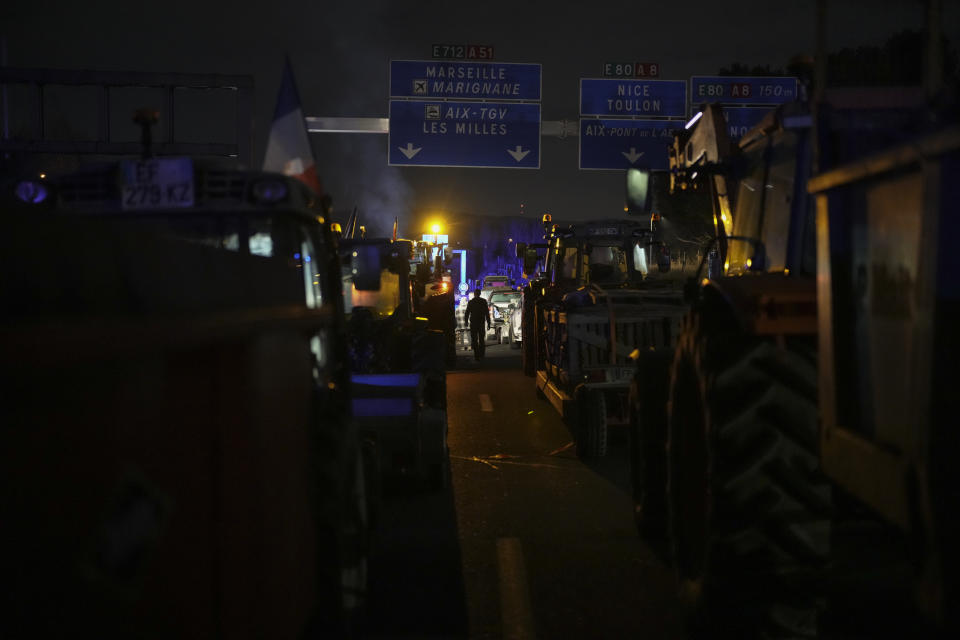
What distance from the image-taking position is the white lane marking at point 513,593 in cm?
516

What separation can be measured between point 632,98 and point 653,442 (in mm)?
15918

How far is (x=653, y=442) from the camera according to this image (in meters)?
6.62

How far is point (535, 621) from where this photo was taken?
5.28m

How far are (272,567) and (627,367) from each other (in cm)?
763

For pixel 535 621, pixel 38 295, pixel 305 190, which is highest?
pixel 305 190

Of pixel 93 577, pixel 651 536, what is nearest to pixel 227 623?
pixel 93 577

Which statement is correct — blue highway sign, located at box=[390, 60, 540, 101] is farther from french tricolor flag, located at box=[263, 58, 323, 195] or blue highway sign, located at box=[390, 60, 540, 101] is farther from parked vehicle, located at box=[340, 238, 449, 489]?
french tricolor flag, located at box=[263, 58, 323, 195]

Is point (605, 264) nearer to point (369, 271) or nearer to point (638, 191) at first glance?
point (638, 191)

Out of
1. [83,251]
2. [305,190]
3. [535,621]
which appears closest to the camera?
[83,251]

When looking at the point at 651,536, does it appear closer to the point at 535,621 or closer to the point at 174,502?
the point at 535,621

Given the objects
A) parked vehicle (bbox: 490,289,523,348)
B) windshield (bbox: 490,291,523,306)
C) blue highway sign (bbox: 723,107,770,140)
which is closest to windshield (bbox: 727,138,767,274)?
blue highway sign (bbox: 723,107,770,140)

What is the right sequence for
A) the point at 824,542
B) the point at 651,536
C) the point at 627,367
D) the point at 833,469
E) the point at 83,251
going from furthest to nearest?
the point at 627,367 < the point at 651,536 < the point at 824,542 < the point at 833,469 < the point at 83,251

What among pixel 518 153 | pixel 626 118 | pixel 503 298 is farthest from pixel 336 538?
pixel 503 298

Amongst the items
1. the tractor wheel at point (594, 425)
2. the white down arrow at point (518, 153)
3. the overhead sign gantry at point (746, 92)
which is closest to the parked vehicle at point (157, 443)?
the tractor wheel at point (594, 425)
